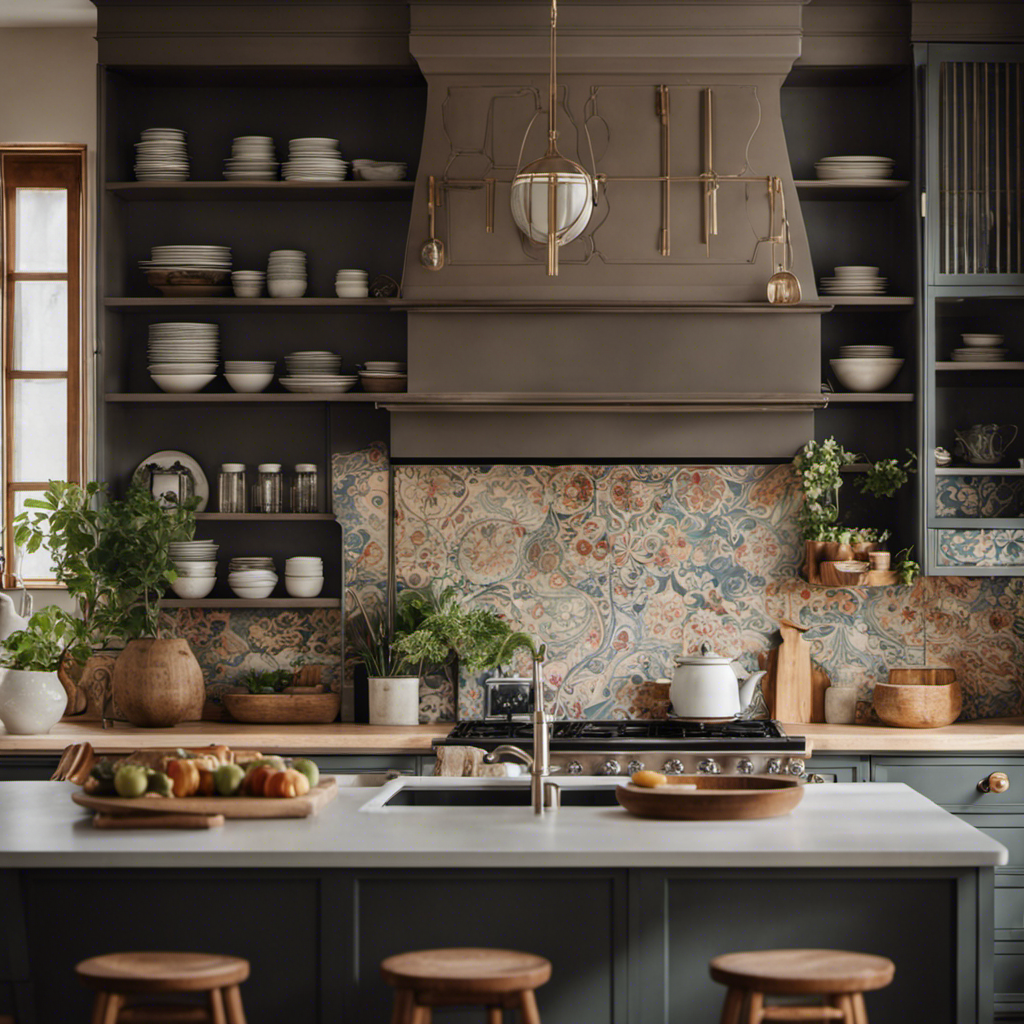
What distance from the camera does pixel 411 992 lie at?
2232 millimetres

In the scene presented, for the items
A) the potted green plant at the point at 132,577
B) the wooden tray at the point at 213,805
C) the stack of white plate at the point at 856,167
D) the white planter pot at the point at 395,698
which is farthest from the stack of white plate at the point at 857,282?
the wooden tray at the point at 213,805

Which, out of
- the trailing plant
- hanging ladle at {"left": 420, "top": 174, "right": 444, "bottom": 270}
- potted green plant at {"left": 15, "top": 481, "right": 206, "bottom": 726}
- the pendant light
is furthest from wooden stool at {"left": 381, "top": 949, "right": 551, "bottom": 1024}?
hanging ladle at {"left": 420, "top": 174, "right": 444, "bottom": 270}

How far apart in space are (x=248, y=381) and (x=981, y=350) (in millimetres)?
2653

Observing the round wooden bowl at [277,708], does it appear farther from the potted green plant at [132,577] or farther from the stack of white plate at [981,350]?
the stack of white plate at [981,350]

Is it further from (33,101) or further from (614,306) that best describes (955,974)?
(33,101)

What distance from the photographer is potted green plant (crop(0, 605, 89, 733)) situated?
4301mm

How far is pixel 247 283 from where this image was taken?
4672mm

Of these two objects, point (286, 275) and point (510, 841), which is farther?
point (286, 275)

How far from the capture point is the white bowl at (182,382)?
4.68 metres

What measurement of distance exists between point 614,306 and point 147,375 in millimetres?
1814

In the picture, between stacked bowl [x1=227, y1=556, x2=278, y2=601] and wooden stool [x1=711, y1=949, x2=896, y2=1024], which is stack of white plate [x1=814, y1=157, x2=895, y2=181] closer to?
stacked bowl [x1=227, y1=556, x2=278, y2=601]

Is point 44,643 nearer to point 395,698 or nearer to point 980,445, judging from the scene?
point 395,698

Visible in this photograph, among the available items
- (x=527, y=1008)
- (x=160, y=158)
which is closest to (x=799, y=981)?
(x=527, y=1008)

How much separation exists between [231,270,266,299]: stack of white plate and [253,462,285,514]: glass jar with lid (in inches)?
24.8
